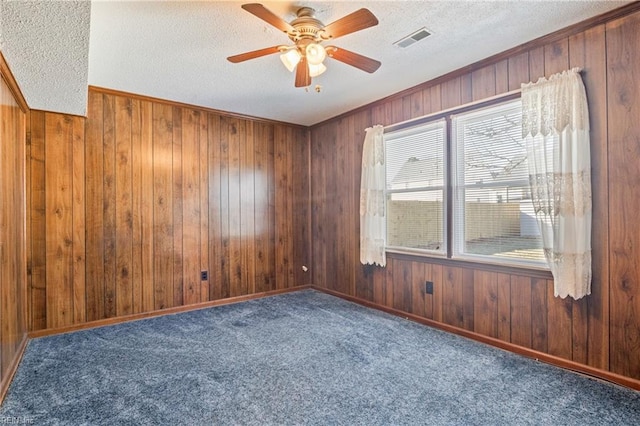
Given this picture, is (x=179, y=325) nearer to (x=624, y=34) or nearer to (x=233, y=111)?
(x=233, y=111)

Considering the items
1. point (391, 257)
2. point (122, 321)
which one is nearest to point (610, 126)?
point (391, 257)

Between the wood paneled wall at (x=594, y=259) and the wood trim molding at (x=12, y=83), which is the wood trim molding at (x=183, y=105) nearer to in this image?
the wood trim molding at (x=12, y=83)

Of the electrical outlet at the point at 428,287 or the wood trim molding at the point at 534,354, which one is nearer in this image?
the wood trim molding at the point at 534,354

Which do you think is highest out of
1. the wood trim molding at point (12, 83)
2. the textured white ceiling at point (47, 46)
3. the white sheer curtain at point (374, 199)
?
the textured white ceiling at point (47, 46)

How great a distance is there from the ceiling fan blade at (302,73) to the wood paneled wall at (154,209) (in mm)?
1995

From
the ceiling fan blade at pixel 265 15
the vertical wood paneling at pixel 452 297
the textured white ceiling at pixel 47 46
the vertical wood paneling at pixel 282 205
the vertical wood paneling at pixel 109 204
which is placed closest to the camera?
the textured white ceiling at pixel 47 46

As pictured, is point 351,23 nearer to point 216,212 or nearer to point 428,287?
point 428,287

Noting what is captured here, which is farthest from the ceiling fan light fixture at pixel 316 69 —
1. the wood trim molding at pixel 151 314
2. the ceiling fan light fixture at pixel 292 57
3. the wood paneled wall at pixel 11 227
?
the wood trim molding at pixel 151 314

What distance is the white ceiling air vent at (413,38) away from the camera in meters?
2.38

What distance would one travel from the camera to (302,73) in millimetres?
2391

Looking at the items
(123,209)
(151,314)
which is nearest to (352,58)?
(123,209)

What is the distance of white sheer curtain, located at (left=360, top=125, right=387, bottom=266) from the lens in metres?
3.78

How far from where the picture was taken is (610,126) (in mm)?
2213

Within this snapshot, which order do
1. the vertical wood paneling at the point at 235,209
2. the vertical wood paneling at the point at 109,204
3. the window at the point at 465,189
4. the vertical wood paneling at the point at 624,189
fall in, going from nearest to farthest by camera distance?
the vertical wood paneling at the point at 624,189, the window at the point at 465,189, the vertical wood paneling at the point at 109,204, the vertical wood paneling at the point at 235,209
